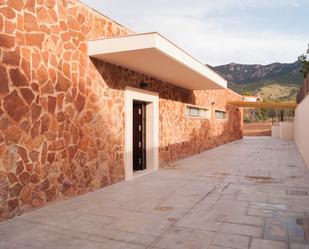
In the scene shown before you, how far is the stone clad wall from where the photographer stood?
5160 millimetres

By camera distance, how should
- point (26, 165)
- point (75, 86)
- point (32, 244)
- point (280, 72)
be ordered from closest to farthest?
point (32, 244), point (26, 165), point (75, 86), point (280, 72)

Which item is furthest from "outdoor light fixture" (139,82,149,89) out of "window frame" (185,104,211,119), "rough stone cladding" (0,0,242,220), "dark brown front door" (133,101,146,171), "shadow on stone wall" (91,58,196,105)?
"window frame" (185,104,211,119)

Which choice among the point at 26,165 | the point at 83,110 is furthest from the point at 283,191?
the point at 26,165

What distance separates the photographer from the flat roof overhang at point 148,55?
6938 mm

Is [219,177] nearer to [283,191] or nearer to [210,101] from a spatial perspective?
[283,191]

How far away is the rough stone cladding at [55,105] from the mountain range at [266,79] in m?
49.9

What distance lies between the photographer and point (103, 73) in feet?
25.4

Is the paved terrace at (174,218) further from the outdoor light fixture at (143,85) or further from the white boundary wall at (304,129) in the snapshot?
the white boundary wall at (304,129)

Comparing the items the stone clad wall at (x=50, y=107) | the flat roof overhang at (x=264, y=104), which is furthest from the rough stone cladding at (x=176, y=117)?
the flat roof overhang at (x=264, y=104)

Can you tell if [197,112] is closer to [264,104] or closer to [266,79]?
[264,104]

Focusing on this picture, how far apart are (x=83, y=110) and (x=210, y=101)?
1308cm

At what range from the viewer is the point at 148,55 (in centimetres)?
750

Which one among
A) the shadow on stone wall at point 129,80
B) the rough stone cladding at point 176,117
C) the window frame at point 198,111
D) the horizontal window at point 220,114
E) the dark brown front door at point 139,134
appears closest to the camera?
the shadow on stone wall at point 129,80

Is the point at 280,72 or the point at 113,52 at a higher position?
the point at 280,72
